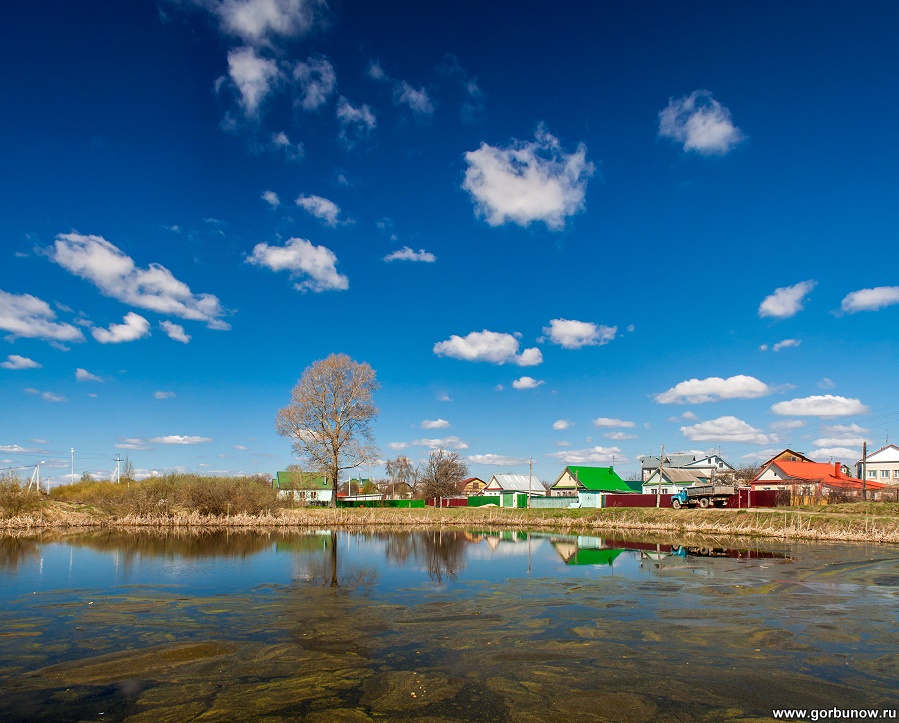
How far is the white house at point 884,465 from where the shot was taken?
8844cm

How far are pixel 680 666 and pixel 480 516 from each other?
40906 millimetres

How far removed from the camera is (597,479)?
7425 cm

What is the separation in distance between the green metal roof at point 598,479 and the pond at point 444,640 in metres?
49.1

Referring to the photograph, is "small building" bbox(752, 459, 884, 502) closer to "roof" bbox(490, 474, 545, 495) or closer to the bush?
"roof" bbox(490, 474, 545, 495)

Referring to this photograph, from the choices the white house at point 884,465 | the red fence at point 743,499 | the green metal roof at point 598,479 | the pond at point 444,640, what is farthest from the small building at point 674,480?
the pond at point 444,640

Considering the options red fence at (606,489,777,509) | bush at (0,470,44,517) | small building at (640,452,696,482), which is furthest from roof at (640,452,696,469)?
bush at (0,470,44,517)

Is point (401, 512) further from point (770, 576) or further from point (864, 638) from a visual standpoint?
point (864, 638)

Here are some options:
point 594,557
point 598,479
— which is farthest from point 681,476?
point 594,557

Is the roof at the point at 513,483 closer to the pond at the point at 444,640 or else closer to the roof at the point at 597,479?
the roof at the point at 597,479

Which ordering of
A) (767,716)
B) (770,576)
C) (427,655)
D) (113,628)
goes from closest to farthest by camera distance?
(767,716) < (427,655) < (113,628) < (770,576)

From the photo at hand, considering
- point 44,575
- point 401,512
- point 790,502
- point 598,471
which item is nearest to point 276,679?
point 44,575

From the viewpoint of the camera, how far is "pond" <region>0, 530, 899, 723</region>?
26.2 ft

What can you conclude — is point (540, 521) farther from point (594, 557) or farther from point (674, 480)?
point (674, 480)

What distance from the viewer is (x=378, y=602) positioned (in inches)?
614
